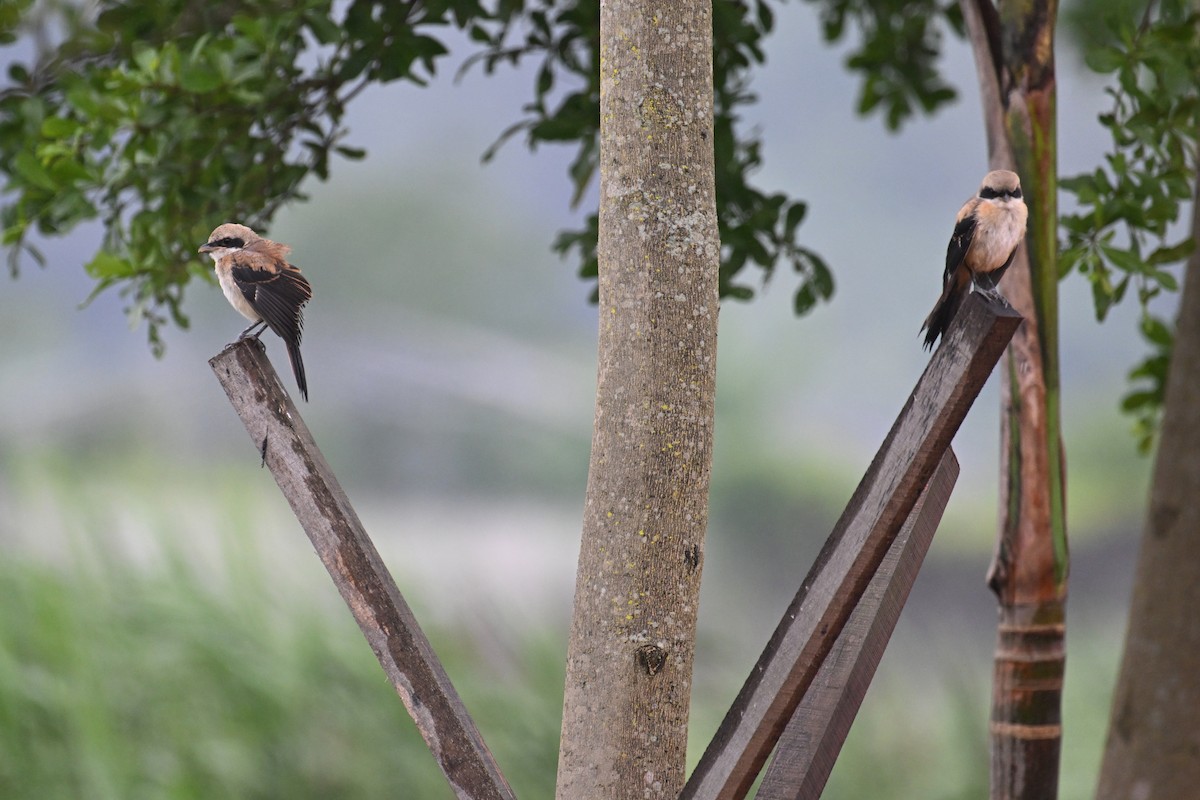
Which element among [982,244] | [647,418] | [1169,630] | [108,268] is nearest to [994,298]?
[982,244]

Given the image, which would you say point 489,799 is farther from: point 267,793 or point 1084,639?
point 1084,639

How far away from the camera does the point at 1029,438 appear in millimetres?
2037

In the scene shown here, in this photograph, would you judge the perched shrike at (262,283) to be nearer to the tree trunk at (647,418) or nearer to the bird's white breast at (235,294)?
the bird's white breast at (235,294)

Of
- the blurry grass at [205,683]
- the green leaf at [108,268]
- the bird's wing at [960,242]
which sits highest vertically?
the green leaf at [108,268]

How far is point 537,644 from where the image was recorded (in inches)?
140

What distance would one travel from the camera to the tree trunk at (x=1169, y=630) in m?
2.70

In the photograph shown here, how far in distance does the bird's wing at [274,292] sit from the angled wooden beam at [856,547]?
2.17ft

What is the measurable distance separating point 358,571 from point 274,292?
336mm

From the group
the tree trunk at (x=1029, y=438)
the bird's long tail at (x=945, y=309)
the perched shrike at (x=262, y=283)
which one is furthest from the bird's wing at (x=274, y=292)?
the tree trunk at (x=1029, y=438)

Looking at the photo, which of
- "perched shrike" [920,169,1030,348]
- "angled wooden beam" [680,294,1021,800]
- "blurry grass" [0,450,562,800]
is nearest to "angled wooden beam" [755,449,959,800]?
"angled wooden beam" [680,294,1021,800]

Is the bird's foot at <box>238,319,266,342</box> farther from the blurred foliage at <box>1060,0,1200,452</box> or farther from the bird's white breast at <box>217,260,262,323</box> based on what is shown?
the blurred foliage at <box>1060,0,1200,452</box>

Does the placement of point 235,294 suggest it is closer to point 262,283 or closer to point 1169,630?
point 262,283

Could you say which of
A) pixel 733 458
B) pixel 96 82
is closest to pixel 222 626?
pixel 96 82

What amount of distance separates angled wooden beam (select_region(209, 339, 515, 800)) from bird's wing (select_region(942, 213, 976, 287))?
715mm
